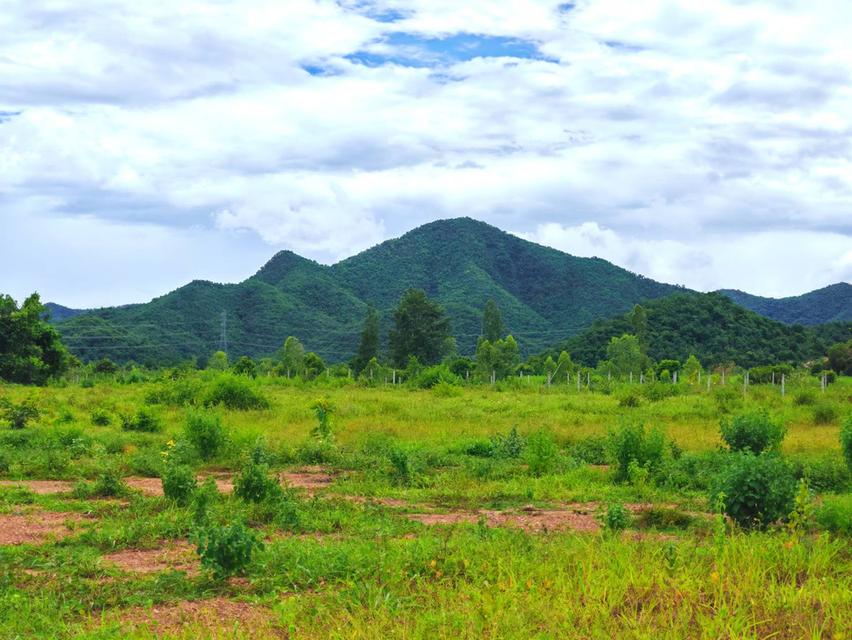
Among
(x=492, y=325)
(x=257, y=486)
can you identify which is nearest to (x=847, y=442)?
(x=257, y=486)

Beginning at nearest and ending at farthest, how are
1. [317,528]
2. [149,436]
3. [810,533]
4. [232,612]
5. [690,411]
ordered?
[232,612] < [810,533] < [317,528] < [149,436] < [690,411]

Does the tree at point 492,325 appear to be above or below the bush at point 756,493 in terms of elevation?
above

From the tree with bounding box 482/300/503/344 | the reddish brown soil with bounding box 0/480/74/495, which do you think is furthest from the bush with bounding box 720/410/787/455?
the tree with bounding box 482/300/503/344

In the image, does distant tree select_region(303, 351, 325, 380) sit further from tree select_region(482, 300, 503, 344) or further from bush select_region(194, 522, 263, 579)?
bush select_region(194, 522, 263, 579)

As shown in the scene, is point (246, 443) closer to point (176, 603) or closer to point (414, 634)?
point (176, 603)

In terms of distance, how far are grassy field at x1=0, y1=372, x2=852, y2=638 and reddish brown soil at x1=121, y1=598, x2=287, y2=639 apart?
3 cm

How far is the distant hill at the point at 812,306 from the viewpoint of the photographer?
328 ft

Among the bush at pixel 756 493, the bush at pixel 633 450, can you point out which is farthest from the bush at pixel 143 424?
the bush at pixel 756 493

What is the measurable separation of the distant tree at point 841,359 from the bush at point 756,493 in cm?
4705

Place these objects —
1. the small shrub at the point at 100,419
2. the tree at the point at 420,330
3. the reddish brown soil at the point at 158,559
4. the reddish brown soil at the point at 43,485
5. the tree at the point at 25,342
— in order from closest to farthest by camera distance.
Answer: the reddish brown soil at the point at 158,559, the reddish brown soil at the point at 43,485, the small shrub at the point at 100,419, the tree at the point at 25,342, the tree at the point at 420,330

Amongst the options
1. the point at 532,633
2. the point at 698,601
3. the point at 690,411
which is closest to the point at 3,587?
the point at 532,633

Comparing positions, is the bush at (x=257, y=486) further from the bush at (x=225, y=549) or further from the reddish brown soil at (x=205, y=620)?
the reddish brown soil at (x=205, y=620)

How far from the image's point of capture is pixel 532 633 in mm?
5496

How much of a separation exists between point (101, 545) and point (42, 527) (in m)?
1.35
